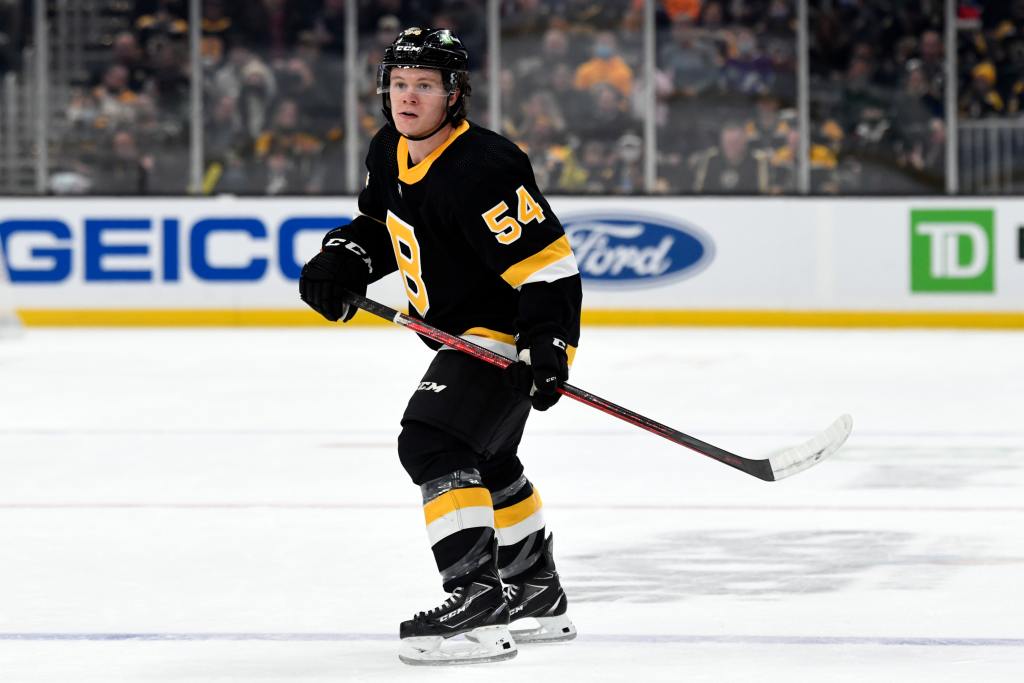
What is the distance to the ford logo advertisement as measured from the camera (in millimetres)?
11219

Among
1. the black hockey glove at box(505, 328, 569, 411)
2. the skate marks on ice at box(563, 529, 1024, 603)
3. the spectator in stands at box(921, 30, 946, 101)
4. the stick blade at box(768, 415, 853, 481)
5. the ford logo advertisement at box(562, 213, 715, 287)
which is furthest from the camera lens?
the spectator in stands at box(921, 30, 946, 101)

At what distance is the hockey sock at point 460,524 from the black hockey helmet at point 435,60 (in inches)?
24.0

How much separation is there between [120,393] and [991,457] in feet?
12.2

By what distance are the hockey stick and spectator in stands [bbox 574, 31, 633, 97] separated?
8.13m

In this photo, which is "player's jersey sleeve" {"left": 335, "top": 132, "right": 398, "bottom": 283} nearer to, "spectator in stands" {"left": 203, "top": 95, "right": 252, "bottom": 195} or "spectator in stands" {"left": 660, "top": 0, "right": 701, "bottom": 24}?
"spectator in stands" {"left": 203, "top": 95, "right": 252, "bottom": 195}

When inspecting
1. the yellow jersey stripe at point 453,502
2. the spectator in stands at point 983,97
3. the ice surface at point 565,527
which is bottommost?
the ice surface at point 565,527

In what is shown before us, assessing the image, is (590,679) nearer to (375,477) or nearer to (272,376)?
(375,477)

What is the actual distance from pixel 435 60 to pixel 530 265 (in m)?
0.40

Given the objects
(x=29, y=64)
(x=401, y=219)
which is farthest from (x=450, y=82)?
(x=29, y=64)

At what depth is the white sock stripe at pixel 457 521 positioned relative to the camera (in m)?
3.25

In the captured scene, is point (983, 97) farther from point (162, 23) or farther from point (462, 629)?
point (462, 629)

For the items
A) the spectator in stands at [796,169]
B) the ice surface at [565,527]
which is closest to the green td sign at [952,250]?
the spectator in stands at [796,169]

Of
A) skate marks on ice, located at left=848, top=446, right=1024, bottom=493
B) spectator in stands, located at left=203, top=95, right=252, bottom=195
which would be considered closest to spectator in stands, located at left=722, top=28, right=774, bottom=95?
spectator in stands, located at left=203, top=95, right=252, bottom=195

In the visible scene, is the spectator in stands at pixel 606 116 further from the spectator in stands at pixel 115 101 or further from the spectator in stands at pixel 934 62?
the spectator in stands at pixel 115 101
